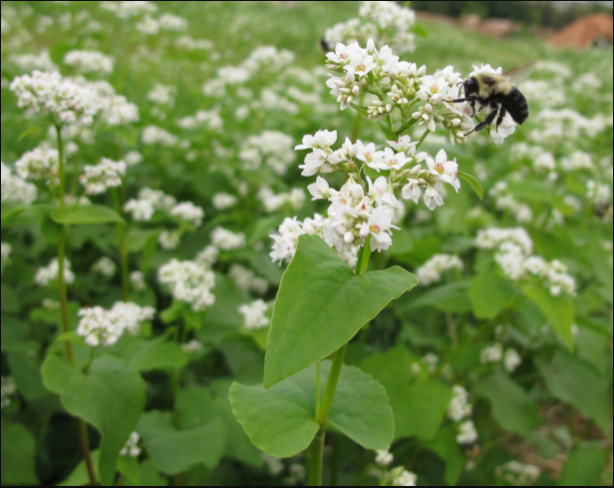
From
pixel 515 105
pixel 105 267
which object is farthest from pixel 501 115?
pixel 105 267

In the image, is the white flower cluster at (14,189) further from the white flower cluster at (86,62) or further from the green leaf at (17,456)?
the white flower cluster at (86,62)

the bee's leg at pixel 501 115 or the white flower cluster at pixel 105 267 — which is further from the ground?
the bee's leg at pixel 501 115

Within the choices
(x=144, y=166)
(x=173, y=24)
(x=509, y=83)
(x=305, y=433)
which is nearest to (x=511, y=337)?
(x=509, y=83)

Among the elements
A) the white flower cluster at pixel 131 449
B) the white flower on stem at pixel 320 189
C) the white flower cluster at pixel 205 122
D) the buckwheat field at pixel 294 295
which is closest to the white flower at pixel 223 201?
the buckwheat field at pixel 294 295

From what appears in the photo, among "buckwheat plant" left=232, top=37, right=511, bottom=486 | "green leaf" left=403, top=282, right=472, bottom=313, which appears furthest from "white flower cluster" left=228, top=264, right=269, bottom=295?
"buckwheat plant" left=232, top=37, right=511, bottom=486

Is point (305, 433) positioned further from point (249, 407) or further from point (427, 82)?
point (427, 82)

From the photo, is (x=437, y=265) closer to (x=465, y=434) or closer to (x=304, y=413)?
(x=465, y=434)
